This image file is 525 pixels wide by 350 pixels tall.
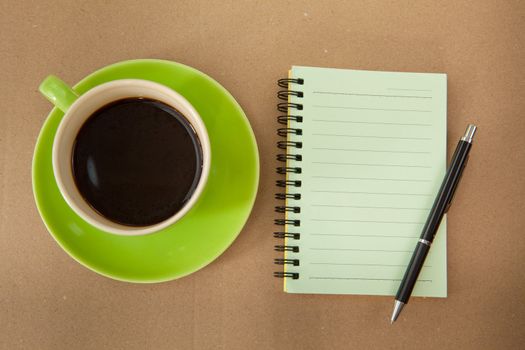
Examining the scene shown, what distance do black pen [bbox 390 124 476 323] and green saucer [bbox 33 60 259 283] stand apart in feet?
0.81

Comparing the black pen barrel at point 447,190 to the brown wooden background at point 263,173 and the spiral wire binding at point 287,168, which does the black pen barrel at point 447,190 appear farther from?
the spiral wire binding at point 287,168

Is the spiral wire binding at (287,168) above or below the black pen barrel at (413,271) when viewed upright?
above

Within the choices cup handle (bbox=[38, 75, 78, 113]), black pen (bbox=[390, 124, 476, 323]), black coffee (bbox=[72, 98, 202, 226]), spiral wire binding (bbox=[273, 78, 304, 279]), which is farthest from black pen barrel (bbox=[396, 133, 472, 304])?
cup handle (bbox=[38, 75, 78, 113])

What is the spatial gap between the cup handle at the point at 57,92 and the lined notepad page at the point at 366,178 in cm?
30

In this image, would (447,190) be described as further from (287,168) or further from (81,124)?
(81,124)

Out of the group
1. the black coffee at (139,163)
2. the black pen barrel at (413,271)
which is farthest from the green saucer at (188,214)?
the black pen barrel at (413,271)

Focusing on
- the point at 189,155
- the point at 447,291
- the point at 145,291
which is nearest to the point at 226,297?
the point at 145,291

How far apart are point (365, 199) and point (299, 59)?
0.23 meters

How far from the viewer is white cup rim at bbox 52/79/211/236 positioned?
51 centimetres

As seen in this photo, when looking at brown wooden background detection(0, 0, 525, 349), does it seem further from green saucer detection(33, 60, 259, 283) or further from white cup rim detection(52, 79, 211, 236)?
white cup rim detection(52, 79, 211, 236)

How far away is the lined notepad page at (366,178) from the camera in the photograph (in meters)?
0.65

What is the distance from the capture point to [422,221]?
26.0 inches

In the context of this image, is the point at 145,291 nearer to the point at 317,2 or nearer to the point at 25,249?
the point at 25,249

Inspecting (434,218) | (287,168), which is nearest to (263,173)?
(287,168)
